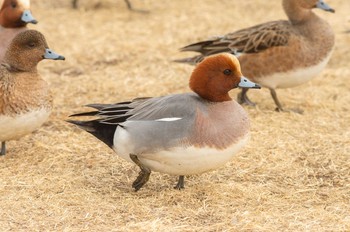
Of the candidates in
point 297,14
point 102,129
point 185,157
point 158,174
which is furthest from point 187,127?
point 297,14

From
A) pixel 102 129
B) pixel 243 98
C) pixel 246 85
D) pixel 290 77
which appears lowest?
pixel 243 98

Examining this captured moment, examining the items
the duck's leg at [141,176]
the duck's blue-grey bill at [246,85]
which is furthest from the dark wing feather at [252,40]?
the duck's leg at [141,176]

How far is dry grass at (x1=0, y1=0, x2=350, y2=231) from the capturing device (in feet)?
12.0

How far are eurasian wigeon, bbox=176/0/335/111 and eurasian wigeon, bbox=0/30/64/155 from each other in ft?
5.27

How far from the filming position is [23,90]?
442cm

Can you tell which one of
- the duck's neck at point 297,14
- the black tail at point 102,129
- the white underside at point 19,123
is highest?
the duck's neck at point 297,14

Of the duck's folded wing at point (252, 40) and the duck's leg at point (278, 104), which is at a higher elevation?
the duck's folded wing at point (252, 40)

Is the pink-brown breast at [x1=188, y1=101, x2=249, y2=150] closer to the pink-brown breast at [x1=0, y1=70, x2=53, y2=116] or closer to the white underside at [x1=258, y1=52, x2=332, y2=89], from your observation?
the pink-brown breast at [x1=0, y1=70, x2=53, y2=116]

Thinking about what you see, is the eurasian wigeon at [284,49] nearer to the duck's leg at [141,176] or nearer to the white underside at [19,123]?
the white underside at [19,123]

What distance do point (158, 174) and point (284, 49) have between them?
1679mm

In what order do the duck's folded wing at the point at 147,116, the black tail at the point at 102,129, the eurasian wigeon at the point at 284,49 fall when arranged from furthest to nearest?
1. the eurasian wigeon at the point at 284,49
2. the black tail at the point at 102,129
3. the duck's folded wing at the point at 147,116

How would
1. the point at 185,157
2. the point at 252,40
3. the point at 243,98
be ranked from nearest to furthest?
the point at 185,157, the point at 252,40, the point at 243,98

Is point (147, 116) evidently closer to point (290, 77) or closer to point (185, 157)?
point (185, 157)

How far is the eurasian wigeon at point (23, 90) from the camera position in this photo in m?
4.36
